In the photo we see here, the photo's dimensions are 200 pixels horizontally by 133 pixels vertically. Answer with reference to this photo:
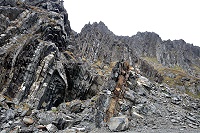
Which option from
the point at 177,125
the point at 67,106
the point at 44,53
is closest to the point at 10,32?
the point at 44,53

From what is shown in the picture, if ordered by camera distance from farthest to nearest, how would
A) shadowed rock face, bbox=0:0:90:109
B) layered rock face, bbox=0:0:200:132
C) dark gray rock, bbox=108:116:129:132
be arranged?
shadowed rock face, bbox=0:0:90:109
layered rock face, bbox=0:0:200:132
dark gray rock, bbox=108:116:129:132

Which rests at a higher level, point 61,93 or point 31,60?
point 31,60

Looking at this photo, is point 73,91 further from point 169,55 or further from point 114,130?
point 169,55

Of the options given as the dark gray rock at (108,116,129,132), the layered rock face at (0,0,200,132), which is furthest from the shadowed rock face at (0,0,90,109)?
the dark gray rock at (108,116,129,132)

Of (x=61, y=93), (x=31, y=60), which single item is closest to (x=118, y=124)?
(x=61, y=93)

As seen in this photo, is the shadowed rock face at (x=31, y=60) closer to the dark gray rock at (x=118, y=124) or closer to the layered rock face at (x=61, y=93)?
the layered rock face at (x=61, y=93)

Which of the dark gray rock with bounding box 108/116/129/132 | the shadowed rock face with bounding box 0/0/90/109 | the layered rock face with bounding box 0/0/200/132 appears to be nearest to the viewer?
the dark gray rock with bounding box 108/116/129/132

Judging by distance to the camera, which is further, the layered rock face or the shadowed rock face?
the shadowed rock face

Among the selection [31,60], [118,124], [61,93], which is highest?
[31,60]

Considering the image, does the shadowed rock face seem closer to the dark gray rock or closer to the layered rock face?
the layered rock face

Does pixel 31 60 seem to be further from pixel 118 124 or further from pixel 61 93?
pixel 118 124

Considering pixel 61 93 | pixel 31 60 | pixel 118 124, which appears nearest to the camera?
pixel 118 124

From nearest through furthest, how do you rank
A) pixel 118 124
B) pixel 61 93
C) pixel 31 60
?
pixel 118 124, pixel 31 60, pixel 61 93

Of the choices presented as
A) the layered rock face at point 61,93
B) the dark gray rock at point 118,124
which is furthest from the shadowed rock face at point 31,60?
the dark gray rock at point 118,124
